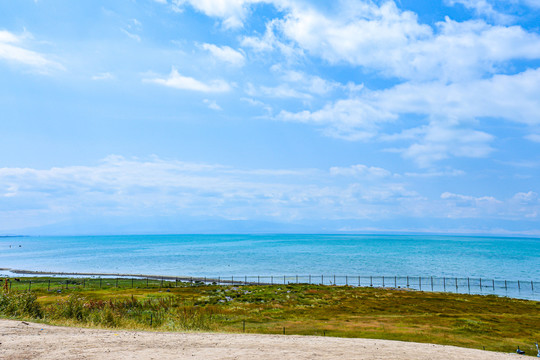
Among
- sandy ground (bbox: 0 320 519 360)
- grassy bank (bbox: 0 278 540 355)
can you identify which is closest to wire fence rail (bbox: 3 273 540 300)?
grassy bank (bbox: 0 278 540 355)

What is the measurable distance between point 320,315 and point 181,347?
89.3 feet

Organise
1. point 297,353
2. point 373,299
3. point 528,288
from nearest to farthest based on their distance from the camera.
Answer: point 297,353, point 373,299, point 528,288

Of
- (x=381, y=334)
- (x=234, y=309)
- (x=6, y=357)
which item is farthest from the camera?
(x=234, y=309)

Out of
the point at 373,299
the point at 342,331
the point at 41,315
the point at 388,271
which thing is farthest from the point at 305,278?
the point at 41,315

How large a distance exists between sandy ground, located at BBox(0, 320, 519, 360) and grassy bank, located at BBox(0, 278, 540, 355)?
5.03m

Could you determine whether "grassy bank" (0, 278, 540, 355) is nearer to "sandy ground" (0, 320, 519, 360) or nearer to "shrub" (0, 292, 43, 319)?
"shrub" (0, 292, 43, 319)

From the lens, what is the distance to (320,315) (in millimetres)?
44219

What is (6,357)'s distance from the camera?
1673cm

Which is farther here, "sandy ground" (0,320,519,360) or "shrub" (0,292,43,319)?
"shrub" (0,292,43,319)

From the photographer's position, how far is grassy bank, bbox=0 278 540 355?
95.3ft

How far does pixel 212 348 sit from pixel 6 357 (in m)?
9.62

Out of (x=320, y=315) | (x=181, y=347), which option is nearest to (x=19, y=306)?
(x=181, y=347)

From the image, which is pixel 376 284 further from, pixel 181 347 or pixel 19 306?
pixel 181 347

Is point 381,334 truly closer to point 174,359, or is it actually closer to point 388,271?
point 174,359
